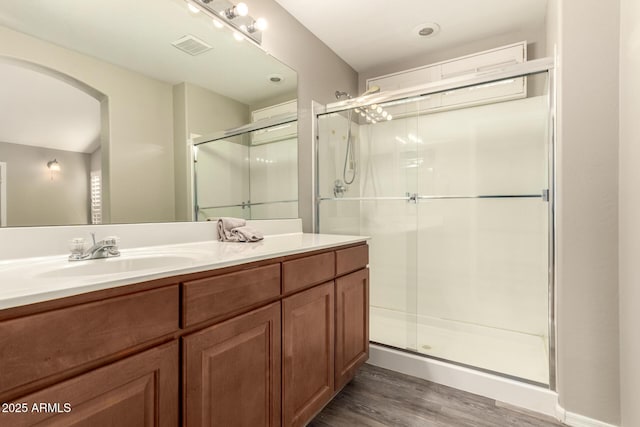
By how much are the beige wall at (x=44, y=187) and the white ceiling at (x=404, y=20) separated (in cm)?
166

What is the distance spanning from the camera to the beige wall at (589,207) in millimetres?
1400

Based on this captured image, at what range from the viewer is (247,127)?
1911 mm

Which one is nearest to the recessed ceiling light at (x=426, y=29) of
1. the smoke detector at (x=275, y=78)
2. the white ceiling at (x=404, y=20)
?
the white ceiling at (x=404, y=20)

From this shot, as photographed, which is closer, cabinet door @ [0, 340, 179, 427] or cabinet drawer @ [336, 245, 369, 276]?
cabinet door @ [0, 340, 179, 427]

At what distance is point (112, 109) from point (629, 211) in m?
2.14

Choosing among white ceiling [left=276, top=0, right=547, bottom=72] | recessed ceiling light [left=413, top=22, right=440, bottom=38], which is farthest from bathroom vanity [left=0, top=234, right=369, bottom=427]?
recessed ceiling light [left=413, top=22, right=440, bottom=38]

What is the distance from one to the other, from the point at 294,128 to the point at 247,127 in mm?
447

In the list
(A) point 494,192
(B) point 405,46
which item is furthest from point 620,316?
(B) point 405,46

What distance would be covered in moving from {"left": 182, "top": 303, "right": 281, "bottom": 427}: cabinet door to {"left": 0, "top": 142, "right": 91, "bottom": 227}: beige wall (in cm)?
74

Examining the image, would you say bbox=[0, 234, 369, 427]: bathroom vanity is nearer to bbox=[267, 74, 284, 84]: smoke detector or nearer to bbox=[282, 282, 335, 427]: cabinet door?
bbox=[282, 282, 335, 427]: cabinet door

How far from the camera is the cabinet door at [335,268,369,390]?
157cm

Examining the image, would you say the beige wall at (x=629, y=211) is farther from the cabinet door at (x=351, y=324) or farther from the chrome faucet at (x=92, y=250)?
the chrome faucet at (x=92, y=250)

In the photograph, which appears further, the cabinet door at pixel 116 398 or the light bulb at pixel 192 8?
the light bulb at pixel 192 8

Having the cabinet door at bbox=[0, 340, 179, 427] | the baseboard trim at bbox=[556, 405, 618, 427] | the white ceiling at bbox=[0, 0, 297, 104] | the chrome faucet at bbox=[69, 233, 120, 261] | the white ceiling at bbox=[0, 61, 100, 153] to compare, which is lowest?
the baseboard trim at bbox=[556, 405, 618, 427]
